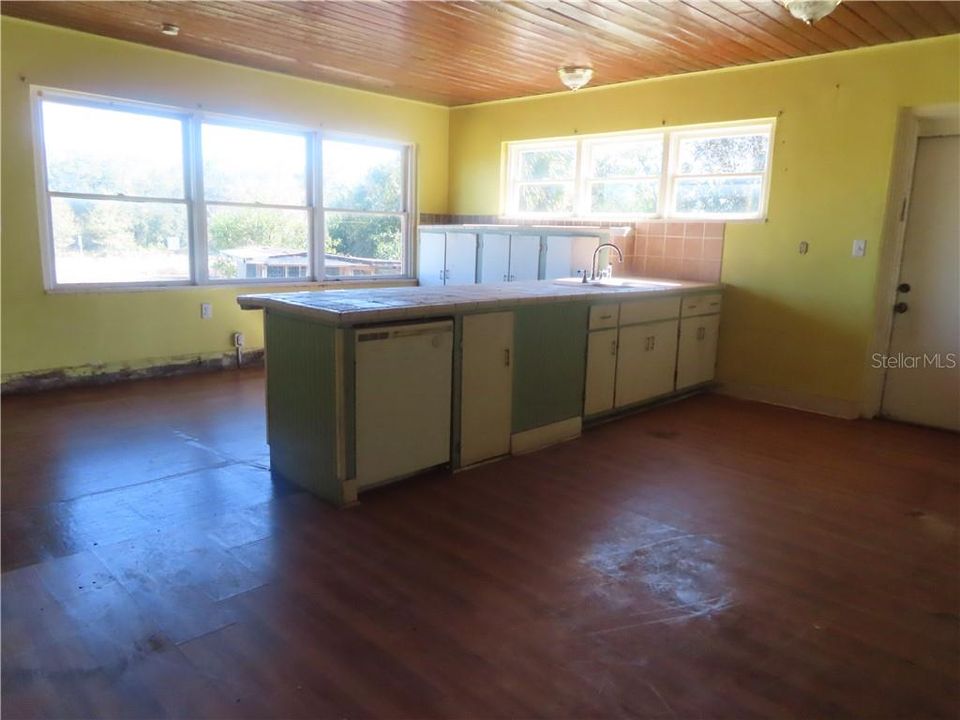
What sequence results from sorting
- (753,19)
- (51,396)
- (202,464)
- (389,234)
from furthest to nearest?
(389,234), (51,396), (753,19), (202,464)

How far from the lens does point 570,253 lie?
5473 mm

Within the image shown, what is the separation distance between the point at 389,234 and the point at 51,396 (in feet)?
11.2

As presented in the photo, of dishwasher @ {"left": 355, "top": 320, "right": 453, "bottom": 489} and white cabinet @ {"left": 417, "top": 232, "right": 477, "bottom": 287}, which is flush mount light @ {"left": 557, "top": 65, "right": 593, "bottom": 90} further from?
dishwasher @ {"left": 355, "top": 320, "right": 453, "bottom": 489}

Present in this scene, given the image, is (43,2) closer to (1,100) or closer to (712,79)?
(1,100)

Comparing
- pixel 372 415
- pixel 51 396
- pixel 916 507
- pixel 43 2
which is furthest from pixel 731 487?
pixel 43 2

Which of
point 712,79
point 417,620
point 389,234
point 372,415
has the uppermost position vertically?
point 712,79

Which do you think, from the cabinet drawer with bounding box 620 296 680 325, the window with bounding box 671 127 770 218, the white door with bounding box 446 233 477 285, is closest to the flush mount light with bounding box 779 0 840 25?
the cabinet drawer with bounding box 620 296 680 325

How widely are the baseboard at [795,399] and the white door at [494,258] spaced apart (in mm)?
2094

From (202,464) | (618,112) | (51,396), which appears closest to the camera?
(202,464)

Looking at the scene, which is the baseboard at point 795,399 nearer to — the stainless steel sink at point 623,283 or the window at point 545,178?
the stainless steel sink at point 623,283

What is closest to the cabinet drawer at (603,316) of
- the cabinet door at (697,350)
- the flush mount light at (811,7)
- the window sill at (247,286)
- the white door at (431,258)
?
the cabinet door at (697,350)

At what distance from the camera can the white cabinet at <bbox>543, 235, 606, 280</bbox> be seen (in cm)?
547

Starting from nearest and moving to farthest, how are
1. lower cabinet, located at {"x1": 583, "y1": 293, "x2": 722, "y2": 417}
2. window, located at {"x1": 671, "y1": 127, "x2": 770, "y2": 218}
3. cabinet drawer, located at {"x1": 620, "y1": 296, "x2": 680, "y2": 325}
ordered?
lower cabinet, located at {"x1": 583, "y1": 293, "x2": 722, "y2": 417}, cabinet drawer, located at {"x1": 620, "y1": 296, "x2": 680, "y2": 325}, window, located at {"x1": 671, "y1": 127, "x2": 770, "y2": 218}

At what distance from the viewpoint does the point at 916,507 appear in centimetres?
316
